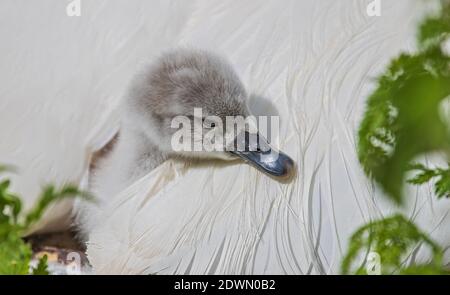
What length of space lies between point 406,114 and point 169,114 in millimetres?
396

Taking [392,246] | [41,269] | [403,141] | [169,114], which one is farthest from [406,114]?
[41,269]

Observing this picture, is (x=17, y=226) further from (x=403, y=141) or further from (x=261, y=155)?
(x=403, y=141)

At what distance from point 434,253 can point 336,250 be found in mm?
157

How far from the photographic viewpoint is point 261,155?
58.2 inches

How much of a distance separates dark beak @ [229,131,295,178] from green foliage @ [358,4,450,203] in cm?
14

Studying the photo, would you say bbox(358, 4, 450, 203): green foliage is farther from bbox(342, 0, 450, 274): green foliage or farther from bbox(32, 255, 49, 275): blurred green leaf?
bbox(32, 255, 49, 275): blurred green leaf

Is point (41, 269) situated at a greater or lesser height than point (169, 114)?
lesser

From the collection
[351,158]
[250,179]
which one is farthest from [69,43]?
[351,158]

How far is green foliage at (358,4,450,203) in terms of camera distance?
1.39 metres

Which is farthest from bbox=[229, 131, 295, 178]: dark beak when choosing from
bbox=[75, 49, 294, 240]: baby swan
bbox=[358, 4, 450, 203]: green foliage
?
bbox=[358, 4, 450, 203]: green foliage

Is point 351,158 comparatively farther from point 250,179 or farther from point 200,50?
point 200,50

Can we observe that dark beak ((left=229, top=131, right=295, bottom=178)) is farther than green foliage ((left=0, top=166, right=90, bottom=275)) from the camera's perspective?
Yes
